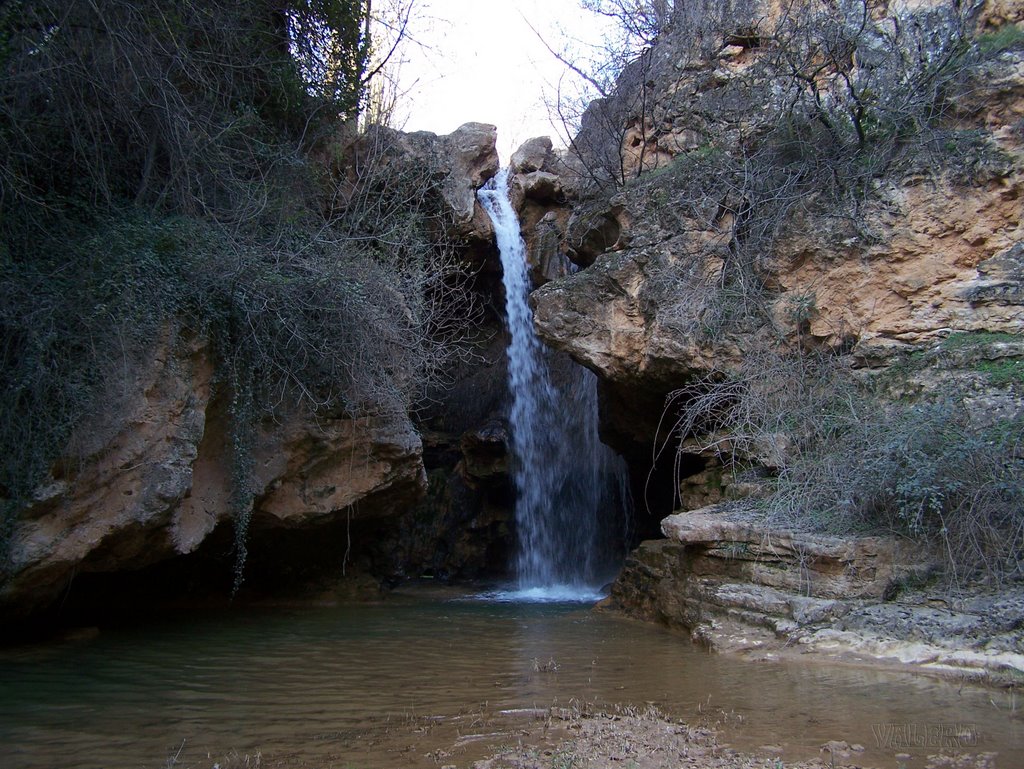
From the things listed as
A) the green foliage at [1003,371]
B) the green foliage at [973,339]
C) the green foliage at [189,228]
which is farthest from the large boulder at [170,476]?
the green foliage at [1003,371]

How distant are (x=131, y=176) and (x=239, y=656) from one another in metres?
5.01

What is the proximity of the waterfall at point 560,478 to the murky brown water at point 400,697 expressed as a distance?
5.36 m

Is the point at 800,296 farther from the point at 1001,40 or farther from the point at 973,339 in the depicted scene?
the point at 1001,40

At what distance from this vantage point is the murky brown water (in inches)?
145

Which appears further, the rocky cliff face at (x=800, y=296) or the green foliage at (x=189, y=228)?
the green foliage at (x=189, y=228)

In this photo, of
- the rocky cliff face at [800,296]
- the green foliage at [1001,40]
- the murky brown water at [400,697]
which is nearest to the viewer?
the murky brown water at [400,697]

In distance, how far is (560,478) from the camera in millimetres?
12922

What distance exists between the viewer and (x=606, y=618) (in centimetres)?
831

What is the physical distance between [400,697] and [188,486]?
3.41 meters

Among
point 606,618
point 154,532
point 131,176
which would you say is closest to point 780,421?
point 606,618

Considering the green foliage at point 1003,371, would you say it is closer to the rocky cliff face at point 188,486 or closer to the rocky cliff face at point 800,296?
the rocky cliff face at point 800,296

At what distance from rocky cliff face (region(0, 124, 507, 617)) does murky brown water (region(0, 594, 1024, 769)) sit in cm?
86

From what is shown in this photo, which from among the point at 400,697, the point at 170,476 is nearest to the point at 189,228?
the point at 170,476

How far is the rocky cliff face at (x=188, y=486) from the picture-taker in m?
6.32
